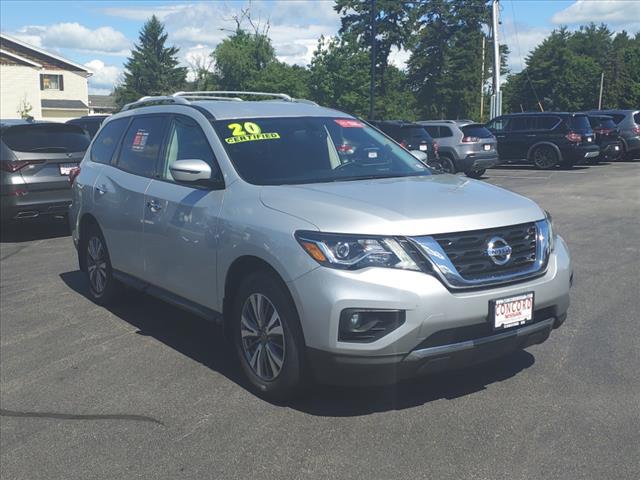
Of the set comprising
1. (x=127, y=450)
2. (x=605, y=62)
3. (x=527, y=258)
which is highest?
(x=605, y=62)

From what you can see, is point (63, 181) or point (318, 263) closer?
point (318, 263)

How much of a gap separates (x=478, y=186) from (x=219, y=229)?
172 centimetres

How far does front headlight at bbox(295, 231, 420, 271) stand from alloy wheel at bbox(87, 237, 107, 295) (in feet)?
10.8

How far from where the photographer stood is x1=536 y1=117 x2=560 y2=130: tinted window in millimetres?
22734

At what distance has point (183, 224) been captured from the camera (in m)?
5.00

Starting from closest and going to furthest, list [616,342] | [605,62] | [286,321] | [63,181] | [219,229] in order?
[286,321], [219,229], [616,342], [63,181], [605,62]

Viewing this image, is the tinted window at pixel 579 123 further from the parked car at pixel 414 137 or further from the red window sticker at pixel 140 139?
the red window sticker at pixel 140 139

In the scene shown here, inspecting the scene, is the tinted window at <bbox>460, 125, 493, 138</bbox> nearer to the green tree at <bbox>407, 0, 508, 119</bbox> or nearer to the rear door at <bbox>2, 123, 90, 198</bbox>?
the rear door at <bbox>2, 123, 90, 198</bbox>

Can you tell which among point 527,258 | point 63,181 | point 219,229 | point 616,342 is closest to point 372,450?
point 527,258

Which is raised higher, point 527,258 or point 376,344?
point 527,258

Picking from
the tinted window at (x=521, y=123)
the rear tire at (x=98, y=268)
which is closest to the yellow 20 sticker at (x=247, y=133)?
the rear tire at (x=98, y=268)

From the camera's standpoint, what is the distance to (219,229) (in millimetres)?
4586

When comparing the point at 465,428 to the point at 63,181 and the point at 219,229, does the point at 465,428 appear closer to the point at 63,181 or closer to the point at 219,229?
the point at 219,229

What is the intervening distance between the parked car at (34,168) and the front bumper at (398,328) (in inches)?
288
